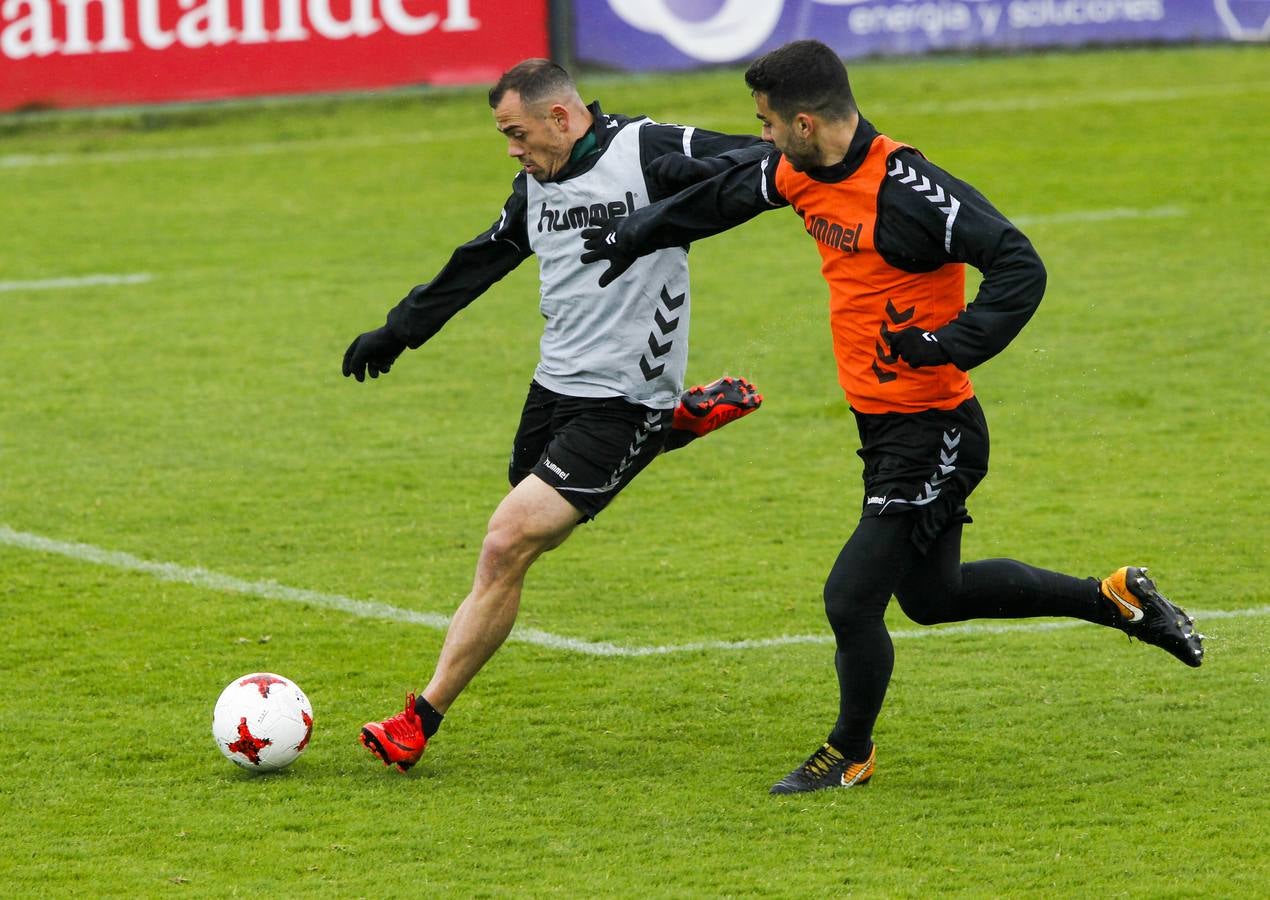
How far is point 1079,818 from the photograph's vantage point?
5035mm

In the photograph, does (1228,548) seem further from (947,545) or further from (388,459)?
(388,459)

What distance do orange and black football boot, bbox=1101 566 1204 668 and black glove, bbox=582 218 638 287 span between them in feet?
5.41

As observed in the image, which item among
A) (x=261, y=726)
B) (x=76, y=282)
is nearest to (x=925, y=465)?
(x=261, y=726)

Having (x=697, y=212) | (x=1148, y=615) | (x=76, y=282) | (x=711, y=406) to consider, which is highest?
(x=697, y=212)

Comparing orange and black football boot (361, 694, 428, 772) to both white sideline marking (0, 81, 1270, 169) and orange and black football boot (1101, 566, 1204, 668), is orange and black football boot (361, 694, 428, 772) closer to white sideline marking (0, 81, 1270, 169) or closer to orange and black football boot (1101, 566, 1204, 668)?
orange and black football boot (1101, 566, 1204, 668)

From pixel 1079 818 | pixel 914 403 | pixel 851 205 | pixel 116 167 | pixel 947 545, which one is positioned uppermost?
pixel 851 205

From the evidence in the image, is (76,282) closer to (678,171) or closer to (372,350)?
(372,350)

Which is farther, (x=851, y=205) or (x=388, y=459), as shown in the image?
(x=388, y=459)

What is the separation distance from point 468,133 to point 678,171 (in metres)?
12.1

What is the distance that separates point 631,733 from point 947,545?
3.81ft

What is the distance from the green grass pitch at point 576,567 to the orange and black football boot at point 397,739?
9cm

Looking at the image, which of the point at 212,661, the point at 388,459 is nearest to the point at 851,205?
the point at 212,661

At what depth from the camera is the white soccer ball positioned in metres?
5.40

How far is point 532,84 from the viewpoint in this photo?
561 centimetres
